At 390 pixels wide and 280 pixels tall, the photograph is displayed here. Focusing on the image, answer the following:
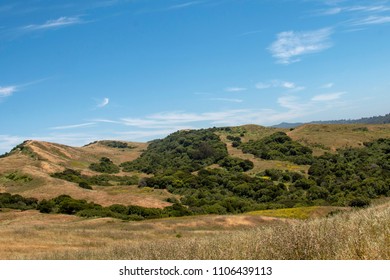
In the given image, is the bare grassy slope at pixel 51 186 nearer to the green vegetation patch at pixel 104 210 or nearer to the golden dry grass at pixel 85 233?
the green vegetation patch at pixel 104 210

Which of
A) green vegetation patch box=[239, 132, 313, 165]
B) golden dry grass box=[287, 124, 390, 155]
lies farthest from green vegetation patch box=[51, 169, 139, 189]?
golden dry grass box=[287, 124, 390, 155]

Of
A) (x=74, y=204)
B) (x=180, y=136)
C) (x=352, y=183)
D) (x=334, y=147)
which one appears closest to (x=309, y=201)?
(x=352, y=183)

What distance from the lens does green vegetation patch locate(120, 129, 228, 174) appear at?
374 ft

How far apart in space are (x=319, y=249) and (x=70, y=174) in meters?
85.4

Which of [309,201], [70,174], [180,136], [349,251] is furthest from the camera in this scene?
[180,136]

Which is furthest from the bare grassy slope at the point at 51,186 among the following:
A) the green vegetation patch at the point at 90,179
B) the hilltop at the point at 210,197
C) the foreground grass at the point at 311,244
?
the foreground grass at the point at 311,244

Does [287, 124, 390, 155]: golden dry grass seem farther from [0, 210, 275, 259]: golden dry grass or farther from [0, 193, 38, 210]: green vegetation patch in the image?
[0, 210, 275, 259]: golden dry grass

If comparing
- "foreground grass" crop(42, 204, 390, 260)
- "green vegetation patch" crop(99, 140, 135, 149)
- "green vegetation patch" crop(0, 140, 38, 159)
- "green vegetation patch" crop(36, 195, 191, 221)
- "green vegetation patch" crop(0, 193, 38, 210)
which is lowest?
"green vegetation patch" crop(36, 195, 191, 221)

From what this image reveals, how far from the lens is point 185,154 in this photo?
13038 centimetres

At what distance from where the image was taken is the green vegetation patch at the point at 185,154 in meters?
114

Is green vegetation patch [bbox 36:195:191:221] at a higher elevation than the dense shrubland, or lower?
lower
